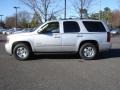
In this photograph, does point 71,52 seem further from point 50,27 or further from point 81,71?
point 81,71

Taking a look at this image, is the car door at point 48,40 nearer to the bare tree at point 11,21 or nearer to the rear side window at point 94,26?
the rear side window at point 94,26

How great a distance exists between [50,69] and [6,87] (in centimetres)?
312

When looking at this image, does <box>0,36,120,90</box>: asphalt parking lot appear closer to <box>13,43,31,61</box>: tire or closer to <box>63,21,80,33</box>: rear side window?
<box>13,43,31,61</box>: tire

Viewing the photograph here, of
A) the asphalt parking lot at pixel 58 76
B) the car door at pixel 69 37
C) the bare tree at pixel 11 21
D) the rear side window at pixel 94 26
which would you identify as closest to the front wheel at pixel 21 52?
the asphalt parking lot at pixel 58 76

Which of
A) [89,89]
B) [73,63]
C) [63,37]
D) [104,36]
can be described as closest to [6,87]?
[89,89]

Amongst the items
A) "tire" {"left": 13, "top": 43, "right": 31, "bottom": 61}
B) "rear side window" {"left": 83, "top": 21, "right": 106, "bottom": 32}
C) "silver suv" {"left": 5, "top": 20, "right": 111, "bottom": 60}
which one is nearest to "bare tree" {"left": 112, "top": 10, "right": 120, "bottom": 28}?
"rear side window" {"left": 83, "top": 21, "right": 106, "bottom": 32}

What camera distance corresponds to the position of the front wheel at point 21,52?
13.2m

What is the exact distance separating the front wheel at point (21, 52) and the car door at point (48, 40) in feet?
1.52

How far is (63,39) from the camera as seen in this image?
42.9 feet

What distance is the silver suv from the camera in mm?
13078

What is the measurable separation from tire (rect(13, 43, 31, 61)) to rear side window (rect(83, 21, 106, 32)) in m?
2.82

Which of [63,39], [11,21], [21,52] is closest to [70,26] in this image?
[63,39]

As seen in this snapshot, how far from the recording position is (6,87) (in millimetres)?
7672

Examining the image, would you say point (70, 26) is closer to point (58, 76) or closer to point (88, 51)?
point (88, 51)
